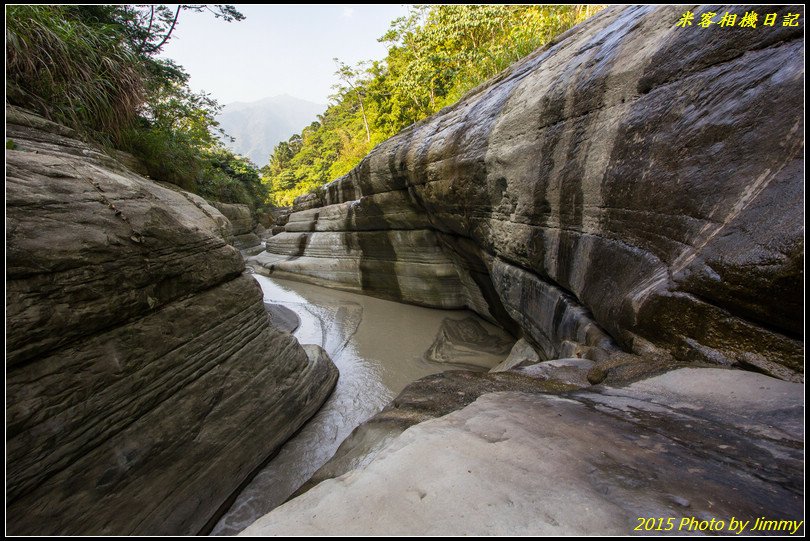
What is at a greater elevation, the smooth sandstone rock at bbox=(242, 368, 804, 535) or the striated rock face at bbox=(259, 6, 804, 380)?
the striated rock face at bbox=(259, 6, 804, 380)

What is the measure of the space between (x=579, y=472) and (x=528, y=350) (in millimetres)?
3509

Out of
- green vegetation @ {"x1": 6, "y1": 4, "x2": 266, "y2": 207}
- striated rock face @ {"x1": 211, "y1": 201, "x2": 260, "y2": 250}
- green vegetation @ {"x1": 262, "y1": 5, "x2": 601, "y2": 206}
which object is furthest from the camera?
striated rock face @ {"x1": 211, "y1": 201, "x2": 260, "y2": 250}

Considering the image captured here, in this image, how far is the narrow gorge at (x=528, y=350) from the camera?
102 cm

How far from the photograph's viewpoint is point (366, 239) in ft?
26.5

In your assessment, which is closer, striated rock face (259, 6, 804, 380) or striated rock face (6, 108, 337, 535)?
striated rock face (259, 6, 804, 380)

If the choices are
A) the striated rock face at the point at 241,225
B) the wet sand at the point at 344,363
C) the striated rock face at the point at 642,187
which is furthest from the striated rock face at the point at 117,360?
the striated rock face at the point at 241,225

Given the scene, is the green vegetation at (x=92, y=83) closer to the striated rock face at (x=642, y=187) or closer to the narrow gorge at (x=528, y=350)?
the narrow gorge at (x=528, y=350)

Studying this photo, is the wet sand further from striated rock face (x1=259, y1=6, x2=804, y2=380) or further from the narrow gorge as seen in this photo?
striated rock face (x1=259, y1=6, x2=804, y2=380)

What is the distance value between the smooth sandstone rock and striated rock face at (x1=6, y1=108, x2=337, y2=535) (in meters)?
1.94

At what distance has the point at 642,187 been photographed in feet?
7.41

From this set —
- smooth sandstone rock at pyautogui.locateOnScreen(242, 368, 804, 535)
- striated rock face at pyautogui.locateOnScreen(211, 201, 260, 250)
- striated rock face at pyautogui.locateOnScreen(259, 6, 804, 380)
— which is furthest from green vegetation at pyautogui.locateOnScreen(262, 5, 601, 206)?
smooth sandstone rock at pyautogui.locateOnScreen(242, 368, 804, 535)

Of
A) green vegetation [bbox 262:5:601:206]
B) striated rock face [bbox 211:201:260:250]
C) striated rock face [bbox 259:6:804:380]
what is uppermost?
green vegetation [bbox 262:5:601:206]

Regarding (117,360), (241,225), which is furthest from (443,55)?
(117,360)

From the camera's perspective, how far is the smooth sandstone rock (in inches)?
34.1
